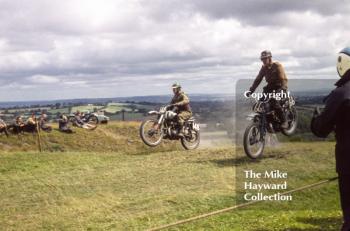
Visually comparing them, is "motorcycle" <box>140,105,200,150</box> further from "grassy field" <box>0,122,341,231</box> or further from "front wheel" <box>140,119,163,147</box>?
"grassy field" <box>0,122,341,231</box>

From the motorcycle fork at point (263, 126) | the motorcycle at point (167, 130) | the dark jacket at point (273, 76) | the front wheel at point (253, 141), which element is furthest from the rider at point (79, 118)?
the dark jacket at point (273, 76)

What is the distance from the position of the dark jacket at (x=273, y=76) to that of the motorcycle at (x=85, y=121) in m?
17.1

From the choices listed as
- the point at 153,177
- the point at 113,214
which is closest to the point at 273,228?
the point at 113,214

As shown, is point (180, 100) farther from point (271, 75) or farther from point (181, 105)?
point (271, 75)

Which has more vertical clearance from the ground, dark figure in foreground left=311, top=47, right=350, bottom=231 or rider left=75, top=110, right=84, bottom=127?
dark figure in foreground left=311, top=47, right=350, bottom=231

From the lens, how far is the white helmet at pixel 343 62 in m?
5.07

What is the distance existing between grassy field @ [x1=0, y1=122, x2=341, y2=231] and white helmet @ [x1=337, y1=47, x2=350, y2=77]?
12.5 feet

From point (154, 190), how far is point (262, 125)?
350cm

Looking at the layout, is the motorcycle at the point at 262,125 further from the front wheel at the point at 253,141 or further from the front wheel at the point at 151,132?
the front wheel at the point at 151,132

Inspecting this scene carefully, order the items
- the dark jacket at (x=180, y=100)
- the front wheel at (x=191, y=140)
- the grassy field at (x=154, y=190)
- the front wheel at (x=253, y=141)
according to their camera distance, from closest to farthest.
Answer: the grassy field at (x=154, y=190)
the front wheel at (x=253, y=141)
the dark jacket at (x=180, y=100)
the front wheel at (x=191, y=140)

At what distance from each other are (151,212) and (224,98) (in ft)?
15.5

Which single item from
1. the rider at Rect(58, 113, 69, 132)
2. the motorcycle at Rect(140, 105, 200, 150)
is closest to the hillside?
the rider at Rect(58, 113, 69, 132)

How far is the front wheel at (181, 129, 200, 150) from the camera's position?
57.8 feet

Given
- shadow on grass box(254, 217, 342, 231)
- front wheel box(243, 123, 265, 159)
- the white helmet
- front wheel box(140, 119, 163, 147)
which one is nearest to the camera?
the white helmet
